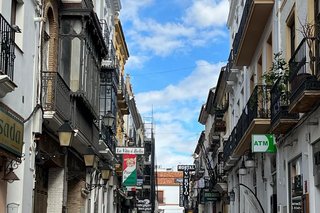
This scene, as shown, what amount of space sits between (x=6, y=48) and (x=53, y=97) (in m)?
4.52

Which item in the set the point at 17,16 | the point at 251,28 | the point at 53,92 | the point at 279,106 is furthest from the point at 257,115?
the point at 17,16

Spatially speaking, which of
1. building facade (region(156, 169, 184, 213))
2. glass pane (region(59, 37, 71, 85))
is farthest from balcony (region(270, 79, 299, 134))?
building facade (region(156, 169, 184, 213))

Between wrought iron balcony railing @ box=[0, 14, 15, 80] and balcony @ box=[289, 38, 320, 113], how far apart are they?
17.3 ft

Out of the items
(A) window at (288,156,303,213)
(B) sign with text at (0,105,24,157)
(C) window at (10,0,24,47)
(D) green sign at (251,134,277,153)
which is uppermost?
(C) window at (10,0,24,47)

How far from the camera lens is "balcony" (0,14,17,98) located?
11016 millimetres

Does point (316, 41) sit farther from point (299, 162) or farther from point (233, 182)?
point (233, 182)

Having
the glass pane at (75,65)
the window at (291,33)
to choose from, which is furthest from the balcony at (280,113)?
the glass pane at (75,65)

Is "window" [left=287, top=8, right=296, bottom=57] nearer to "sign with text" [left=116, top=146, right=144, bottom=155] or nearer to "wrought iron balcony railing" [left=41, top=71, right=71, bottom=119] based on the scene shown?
"wrought iron balcony railing" [left=41, top=71, right=71, bottom=119]

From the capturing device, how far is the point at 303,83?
12.1 metres

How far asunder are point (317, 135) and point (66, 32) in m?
7.85

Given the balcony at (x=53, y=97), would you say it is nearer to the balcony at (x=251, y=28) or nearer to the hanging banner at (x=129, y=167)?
the balcony at (x=251, y=28)

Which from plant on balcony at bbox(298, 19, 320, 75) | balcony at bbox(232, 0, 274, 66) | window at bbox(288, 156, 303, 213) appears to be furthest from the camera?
balcony at bbox(232, 0, 274, 66)

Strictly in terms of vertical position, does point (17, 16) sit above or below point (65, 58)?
below

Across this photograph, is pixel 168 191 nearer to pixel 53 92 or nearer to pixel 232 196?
pixel 232 196
